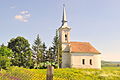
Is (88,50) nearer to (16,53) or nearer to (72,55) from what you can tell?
(72,55)

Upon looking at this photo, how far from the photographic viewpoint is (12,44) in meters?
49.7

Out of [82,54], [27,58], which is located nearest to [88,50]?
[82,54]

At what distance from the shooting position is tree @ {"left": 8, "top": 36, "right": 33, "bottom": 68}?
153ft

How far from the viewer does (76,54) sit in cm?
4512

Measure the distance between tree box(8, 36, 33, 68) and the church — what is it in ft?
30.9

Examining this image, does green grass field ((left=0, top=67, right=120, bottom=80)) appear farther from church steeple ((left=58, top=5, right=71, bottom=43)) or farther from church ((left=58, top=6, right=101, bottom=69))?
church steeple ((left=58, top=5, right=71, bottom=43))

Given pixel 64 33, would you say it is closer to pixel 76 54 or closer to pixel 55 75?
pixel 76 54

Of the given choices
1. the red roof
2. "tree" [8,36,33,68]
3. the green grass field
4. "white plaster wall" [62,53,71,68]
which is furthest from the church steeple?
the green grass field

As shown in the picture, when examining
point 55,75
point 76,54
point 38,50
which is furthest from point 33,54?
point 55,75

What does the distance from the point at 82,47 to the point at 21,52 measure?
1627 cm

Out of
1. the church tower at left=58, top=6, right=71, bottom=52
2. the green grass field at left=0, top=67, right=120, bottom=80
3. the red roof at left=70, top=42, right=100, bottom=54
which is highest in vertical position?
the church tower at left=58, top=6, right=71, bottom=52

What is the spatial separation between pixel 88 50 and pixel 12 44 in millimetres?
20643

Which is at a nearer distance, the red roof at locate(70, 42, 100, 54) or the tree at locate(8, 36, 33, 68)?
the red roof at locate(70, 42, 100, 54)

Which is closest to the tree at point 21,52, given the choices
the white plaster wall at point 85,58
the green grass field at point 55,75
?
the white plaster wall at point 85,58
